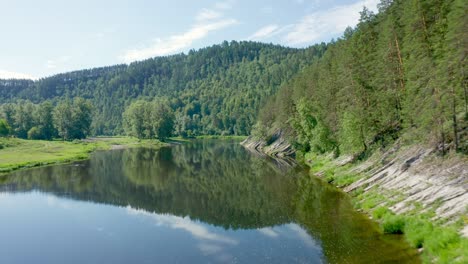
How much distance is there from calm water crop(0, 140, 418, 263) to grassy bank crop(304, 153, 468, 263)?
3.84ft

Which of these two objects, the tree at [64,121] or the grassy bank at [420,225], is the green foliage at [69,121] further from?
the grassy bank at [420,225]

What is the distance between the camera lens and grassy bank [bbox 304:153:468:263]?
23134mm

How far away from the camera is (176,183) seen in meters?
66.9

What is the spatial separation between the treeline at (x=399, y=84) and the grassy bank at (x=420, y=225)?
8.37 metres

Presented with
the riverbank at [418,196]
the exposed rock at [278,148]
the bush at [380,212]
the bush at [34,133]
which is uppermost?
the bush at [34,133]

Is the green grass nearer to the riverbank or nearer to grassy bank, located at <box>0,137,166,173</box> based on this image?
the riverbank

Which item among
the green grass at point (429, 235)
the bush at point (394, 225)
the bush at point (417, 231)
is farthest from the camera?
the bush at point (394, 225)

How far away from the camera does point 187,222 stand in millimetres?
42031

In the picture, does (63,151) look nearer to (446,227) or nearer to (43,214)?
(43,214)

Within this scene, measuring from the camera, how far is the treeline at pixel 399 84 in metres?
Answer: 35.1

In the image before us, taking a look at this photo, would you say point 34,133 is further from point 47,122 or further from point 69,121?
point 69,121

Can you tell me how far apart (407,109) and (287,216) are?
19843mm

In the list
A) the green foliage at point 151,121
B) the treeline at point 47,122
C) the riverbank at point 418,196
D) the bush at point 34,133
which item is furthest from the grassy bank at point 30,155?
the riverbank at point 418,196

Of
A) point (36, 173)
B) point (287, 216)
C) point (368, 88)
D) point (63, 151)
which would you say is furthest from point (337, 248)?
point (63, 151)
